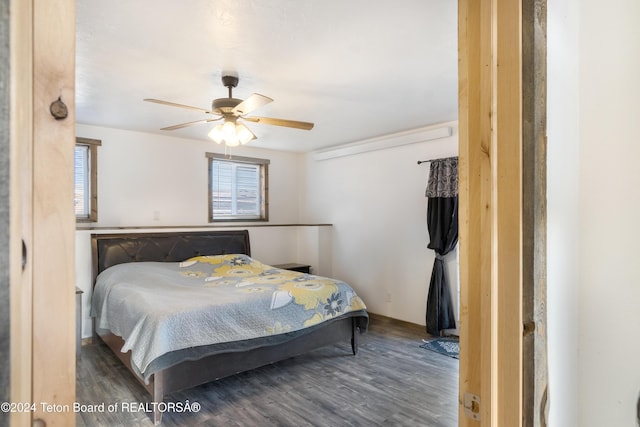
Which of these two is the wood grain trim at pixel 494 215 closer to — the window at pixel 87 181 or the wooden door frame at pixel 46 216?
the wooden door frame at pixel 46 216

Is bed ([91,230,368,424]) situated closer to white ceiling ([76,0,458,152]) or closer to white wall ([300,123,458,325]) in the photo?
white wall ([300,123,458,325])

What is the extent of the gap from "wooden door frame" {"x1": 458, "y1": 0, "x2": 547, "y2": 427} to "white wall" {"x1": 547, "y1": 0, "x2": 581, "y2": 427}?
0.07 meters

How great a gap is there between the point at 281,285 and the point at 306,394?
0.96 metres

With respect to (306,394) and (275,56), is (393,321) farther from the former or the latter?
(275,56)

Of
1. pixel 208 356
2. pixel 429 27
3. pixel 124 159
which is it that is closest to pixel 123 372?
pixel 208 356

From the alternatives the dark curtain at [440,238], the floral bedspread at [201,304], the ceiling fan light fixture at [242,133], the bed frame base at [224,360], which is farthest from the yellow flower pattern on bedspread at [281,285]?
the ceiling fan light fixture at [242,133]

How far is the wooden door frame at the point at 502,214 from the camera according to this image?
0.86 m

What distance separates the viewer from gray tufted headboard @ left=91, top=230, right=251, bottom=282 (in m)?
3.94

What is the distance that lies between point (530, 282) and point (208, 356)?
237 cm

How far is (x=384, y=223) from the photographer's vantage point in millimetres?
4805

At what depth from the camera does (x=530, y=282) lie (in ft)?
2.92

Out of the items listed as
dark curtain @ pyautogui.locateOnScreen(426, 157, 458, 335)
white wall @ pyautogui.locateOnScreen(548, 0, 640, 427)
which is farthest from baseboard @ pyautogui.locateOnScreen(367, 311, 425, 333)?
white wall @ pyautogui.locateOnScreen(548, 0, 640, 427)

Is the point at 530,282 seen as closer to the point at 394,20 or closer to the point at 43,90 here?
the point at 43,90

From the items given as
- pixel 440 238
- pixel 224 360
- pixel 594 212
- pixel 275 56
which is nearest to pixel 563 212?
pixel 594 212
